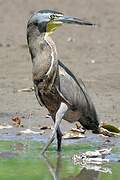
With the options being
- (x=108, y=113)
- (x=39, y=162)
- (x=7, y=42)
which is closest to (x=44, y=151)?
(x=39, y=162)

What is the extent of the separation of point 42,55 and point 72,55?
6.42 metres

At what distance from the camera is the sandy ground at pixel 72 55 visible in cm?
1269

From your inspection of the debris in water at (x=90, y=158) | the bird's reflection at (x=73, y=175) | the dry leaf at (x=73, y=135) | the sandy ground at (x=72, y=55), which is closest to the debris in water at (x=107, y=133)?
the dry leaf at (x=73, y=135)

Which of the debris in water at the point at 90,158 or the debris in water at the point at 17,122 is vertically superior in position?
the debris in water at the point at 90,158

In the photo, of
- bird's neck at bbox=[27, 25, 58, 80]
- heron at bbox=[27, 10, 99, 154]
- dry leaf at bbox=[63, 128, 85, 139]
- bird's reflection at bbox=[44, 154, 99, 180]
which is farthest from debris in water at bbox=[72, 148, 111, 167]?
dry leaf at bbox=[63, 128, 85, 139]

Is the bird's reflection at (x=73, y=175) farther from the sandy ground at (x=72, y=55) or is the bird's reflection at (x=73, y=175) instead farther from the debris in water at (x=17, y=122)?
the sandy ground at (x=72, y=55)

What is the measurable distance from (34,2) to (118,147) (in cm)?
905

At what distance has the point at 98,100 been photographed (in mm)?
13086

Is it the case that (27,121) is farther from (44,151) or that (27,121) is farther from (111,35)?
(111,35)

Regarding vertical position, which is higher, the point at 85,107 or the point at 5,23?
the point at 85,107

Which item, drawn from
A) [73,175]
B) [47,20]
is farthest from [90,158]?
[47,20]

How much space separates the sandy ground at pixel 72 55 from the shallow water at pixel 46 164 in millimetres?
1381

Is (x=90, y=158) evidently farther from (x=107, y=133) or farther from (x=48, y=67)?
(x=107, y=133)

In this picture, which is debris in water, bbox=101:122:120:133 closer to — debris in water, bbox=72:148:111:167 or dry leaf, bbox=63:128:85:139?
dry leaf, bbox=63:128:85:139
